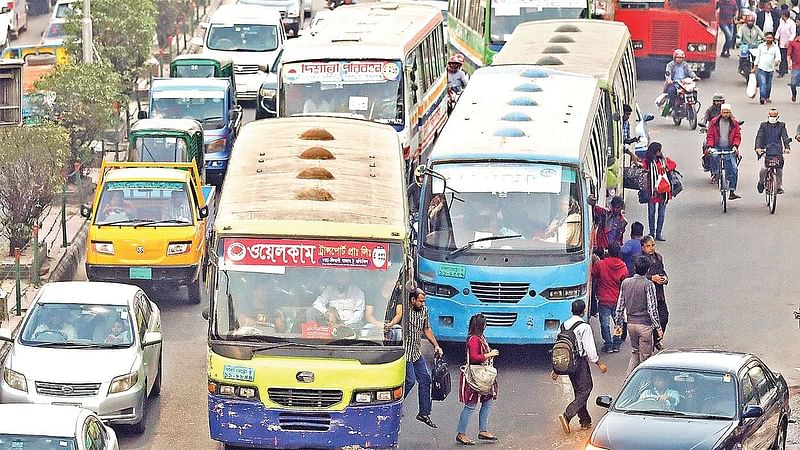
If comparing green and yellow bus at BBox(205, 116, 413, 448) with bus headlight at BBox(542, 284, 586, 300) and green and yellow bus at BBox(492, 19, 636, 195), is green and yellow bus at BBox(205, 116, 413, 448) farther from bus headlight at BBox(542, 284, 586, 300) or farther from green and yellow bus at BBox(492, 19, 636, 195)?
green and yellow bus at BBox(492, 19, 636, 195)

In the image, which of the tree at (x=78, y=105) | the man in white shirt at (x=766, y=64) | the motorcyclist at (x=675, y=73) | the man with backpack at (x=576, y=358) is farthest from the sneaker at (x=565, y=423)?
the man in white shirt at (x=766, y=64)

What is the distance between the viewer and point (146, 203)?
23.6m

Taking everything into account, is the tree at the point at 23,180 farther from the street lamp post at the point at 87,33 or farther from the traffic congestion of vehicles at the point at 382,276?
the street lamp post at the point at 87,33

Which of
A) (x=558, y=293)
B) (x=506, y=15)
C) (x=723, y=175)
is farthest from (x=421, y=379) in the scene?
(x=506, y=15)

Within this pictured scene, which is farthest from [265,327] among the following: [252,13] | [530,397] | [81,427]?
[252,13]

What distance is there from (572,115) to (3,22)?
2508cm

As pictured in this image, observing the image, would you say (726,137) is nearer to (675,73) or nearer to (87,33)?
(675,73)

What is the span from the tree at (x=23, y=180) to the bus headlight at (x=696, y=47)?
66.6ft

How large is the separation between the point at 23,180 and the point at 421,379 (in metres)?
9.76

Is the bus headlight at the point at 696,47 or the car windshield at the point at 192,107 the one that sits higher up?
the car windshield at the point at 192,107

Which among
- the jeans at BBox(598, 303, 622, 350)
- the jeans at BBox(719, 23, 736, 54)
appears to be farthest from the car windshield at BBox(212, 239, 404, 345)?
the jeans at BBox(719, 23, 736, 54)

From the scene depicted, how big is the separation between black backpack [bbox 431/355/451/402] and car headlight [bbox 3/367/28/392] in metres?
3.98

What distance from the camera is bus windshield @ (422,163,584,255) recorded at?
786 inches

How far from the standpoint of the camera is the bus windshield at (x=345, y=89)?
88.9 ft
